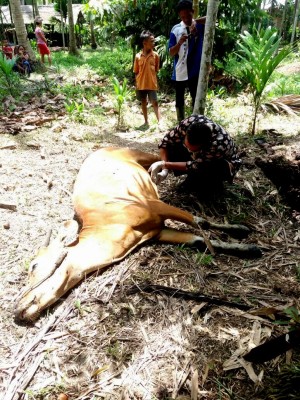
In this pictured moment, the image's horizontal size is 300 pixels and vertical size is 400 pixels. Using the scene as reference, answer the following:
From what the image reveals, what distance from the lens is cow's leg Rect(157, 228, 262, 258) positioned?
10.2 feet

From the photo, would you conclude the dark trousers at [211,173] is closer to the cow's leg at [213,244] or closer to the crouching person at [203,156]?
the crouching person at [203,156]

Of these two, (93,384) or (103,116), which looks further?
(103,116)

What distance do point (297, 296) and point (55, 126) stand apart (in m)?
5.06

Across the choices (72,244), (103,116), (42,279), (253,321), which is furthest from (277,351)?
(103,116)

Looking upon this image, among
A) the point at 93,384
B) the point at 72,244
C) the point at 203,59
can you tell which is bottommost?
the point at 93,384

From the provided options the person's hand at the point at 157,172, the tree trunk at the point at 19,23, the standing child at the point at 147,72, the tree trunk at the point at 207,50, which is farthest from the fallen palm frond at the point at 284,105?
the tree trunk at the point at 19,23

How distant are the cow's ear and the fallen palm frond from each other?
4.95 metres

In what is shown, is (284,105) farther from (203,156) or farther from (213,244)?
(213,244)

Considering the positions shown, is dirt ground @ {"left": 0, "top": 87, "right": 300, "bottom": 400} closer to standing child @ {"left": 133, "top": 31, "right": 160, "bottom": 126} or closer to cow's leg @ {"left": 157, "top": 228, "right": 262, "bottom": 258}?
cow's leg @ {"left": 157, "top": 228, "right": 262, "bottom": 258}

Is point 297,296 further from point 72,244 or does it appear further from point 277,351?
point 72,244

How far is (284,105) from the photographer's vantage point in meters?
6.73

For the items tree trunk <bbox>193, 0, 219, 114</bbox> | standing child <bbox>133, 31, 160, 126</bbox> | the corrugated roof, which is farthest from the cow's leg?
the corrugated roof

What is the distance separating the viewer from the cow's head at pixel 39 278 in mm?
2436

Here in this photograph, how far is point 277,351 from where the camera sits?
5.23 ft
